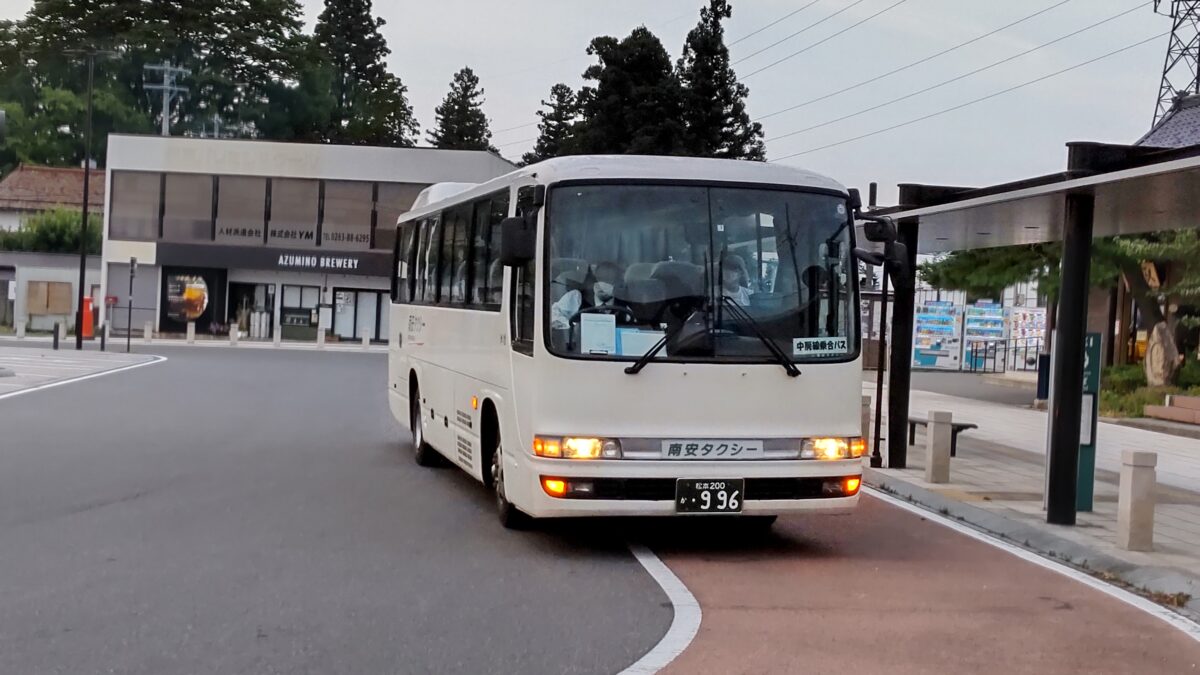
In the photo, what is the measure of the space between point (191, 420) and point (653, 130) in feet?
147

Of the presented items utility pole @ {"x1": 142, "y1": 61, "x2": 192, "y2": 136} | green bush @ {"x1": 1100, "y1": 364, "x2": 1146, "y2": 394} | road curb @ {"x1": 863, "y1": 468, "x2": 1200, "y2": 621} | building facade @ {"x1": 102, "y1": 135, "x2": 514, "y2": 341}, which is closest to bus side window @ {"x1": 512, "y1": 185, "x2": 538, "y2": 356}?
road curb @ {"x1": 863, "y1": 468, "x2": 1200, "y2": 621}

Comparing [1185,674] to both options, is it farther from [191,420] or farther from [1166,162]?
[191,420]

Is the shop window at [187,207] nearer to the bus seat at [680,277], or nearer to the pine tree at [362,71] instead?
the pine tree at [362,71]

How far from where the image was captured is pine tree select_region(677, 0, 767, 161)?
6331cm

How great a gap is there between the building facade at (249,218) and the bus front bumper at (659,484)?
51665 mm

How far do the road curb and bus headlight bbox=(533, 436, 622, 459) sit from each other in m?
3.66

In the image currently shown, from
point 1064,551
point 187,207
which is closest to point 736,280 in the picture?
point 1064,551

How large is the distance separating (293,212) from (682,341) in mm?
53778

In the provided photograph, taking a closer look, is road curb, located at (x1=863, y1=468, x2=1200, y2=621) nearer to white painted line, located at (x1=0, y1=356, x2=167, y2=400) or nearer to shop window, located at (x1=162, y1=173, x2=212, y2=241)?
white painted line, located at (x1=0, y1=356, x2=167, y2=400)

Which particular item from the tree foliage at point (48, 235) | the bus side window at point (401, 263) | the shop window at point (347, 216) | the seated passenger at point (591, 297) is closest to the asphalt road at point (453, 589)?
the seated passenger at point (591, 297)

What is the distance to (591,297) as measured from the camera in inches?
381

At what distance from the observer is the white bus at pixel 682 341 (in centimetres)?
952

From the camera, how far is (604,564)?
9.60 metres

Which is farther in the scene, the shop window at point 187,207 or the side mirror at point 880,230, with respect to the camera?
the shop window at point 187,207
